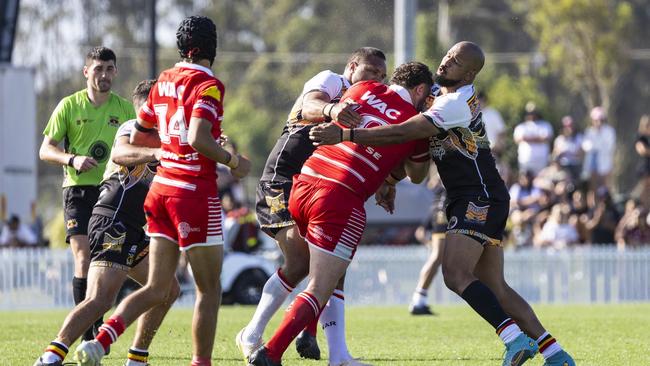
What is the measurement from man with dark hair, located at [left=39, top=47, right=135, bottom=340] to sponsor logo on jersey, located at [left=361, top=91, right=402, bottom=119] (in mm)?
3055

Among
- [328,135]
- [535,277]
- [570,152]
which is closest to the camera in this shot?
[328,135]

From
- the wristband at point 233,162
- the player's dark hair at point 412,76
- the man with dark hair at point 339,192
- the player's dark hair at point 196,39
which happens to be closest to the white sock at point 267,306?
the man with dark hair at point 339,192

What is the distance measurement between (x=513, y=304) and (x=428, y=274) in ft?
19.9

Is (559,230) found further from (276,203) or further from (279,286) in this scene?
(279,286)

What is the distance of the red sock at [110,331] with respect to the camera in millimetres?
8250

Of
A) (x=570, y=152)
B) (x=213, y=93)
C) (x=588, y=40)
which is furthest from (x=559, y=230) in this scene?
(x=588, y=40)

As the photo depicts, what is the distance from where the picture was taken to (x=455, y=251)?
29.8 feet

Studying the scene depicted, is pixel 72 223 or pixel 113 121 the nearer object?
pixel 72 223

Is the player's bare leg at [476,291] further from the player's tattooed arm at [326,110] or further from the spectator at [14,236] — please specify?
the spectator at [14,236]

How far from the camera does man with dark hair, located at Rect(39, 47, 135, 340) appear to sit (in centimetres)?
1089

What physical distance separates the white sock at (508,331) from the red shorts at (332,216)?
118 cm

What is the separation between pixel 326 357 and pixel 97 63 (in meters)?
3.11

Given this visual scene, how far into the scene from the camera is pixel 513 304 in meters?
9.23

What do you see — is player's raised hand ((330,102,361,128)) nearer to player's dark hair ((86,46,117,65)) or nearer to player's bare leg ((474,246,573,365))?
player's bare leg ((474,246,573,365))
